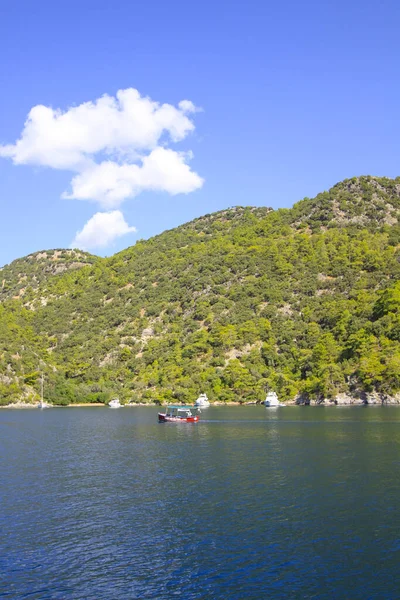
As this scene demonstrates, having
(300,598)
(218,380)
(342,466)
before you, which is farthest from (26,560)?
(218,380)

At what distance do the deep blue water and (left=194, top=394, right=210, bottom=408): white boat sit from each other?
88.4m

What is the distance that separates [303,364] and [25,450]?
11365 cm

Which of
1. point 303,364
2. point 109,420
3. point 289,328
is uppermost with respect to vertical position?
point 289,328

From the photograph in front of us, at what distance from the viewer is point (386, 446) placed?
214ft

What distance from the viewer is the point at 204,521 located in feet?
121

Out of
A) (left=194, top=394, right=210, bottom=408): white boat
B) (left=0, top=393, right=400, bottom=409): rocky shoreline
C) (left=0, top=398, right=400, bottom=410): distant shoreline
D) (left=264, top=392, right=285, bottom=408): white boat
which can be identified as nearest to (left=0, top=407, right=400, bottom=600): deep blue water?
(left=0, top=393, right=400, bottom=409): rocky shoreline

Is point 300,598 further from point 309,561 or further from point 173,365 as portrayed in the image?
point 173,365

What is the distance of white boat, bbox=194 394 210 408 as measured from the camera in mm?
160113

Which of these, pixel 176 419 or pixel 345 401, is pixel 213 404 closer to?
pixel 345 401

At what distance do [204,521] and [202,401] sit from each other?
4950 inches

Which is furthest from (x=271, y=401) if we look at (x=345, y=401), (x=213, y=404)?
(x=213, y=404)

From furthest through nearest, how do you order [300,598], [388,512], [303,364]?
[303,364] → [388,512] → [300,598]

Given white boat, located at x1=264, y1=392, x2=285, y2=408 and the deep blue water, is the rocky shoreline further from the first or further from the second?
the deep blue water

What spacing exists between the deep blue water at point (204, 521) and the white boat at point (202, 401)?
8842 cm
